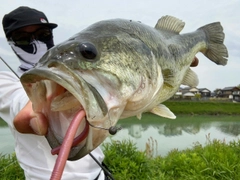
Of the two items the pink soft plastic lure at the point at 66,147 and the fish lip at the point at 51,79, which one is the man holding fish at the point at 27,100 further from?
the pink soft plastic lure at the point at 66,147

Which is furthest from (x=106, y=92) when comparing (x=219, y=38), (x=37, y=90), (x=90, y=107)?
(x=219, y=38)

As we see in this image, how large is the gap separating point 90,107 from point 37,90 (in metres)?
0.25

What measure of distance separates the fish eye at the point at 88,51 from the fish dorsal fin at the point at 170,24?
4.68 feet

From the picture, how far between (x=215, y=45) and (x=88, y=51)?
8.18 ft

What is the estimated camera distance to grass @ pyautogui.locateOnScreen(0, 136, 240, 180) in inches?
218

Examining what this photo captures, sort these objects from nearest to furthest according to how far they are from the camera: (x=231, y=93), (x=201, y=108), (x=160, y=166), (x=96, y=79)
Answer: (x=96, y=79)
(x=160, y=166)
(x=201, y=108)
(x=231, y=93)

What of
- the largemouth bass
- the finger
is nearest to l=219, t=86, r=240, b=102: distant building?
the finger

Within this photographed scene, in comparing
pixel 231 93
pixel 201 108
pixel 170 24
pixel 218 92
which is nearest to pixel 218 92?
pixel 218 92

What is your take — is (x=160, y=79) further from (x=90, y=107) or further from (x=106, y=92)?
(x=90, y=107)

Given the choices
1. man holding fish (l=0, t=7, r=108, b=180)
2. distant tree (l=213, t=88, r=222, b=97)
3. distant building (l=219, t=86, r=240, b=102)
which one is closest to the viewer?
man holding fish (l=0, t=7, r=108, b=180)

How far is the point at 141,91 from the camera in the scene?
1550 millimetres

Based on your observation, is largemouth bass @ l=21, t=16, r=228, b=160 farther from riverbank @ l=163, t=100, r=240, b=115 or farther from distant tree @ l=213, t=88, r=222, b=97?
distant tree @ l=213, t=88, r=222, b=97

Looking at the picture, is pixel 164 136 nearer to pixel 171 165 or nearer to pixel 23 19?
pixel 171 165

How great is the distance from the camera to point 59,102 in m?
1.21
